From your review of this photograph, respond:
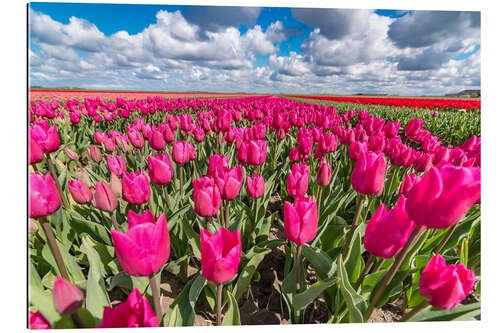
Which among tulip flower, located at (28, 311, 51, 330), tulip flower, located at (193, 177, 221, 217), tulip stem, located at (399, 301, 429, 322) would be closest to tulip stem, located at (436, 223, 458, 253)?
tulip stem, located at (399, 301, 429, 322)

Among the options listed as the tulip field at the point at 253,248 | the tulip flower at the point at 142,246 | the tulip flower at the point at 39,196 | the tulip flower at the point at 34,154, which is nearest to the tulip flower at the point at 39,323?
the tulip field at the point at 253,248

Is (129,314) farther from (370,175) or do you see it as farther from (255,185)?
(370,175)

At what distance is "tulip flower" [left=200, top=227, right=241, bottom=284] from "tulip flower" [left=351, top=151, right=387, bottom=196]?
680 millimetres

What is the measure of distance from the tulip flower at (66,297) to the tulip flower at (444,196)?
0.97 m

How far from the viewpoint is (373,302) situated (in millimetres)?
998

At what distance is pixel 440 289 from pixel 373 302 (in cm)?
31

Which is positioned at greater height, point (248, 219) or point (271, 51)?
point (271, 51)

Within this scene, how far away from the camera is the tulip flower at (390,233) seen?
2.80ft

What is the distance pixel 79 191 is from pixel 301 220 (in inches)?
49.0

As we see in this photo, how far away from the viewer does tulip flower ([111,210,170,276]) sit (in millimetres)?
721

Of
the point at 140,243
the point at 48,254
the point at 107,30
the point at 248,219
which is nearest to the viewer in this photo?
the point at 140,243

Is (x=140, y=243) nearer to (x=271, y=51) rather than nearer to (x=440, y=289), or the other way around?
(x=440, y=289)

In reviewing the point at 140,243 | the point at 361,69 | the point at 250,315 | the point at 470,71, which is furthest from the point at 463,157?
the point at 140,243
